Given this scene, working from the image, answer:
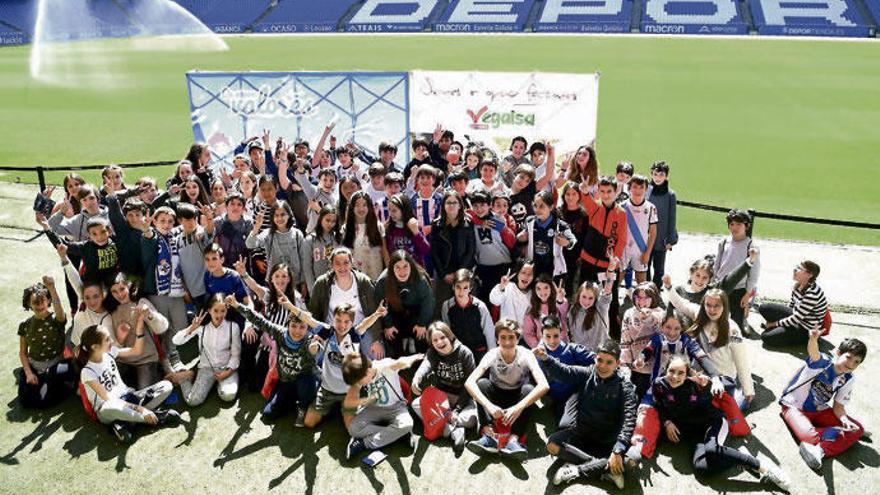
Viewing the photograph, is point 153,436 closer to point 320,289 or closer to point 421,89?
point 320,289

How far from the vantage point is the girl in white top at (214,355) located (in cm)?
611

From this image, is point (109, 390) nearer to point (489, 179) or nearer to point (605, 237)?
point (489, 179)

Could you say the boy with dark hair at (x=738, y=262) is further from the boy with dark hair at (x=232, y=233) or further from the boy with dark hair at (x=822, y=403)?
the boy with dark hair at (x=232, y=233)

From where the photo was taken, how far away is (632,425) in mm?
5078

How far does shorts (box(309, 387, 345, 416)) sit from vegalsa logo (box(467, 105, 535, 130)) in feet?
23.4

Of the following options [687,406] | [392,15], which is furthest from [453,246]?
[392,15]

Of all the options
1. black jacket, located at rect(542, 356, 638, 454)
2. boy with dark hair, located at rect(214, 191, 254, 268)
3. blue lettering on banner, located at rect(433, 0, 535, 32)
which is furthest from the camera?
blue lettering on banner, located at rect(433, 0, 535, 32)

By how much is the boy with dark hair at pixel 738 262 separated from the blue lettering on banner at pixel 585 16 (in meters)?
43.0

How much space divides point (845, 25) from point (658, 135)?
118ft

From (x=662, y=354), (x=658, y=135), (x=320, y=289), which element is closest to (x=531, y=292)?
A: (x=662, y=354)

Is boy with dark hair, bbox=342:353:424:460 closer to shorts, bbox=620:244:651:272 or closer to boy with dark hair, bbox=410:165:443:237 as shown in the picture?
boy with dark hair, bbox=410:165:443:237

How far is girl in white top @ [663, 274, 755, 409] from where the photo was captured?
5.61 meters

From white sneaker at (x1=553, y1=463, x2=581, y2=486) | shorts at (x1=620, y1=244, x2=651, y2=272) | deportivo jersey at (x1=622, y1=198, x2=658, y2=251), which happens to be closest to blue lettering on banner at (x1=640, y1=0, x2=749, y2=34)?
deportivo jersey at (x1=622, y1=198, x2=658, y2=251)

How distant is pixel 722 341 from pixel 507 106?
269 inches
